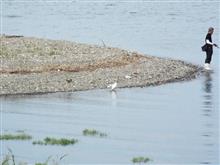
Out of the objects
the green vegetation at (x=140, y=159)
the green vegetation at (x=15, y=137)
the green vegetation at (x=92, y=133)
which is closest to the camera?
the green vegetation at (x=140, y=159)

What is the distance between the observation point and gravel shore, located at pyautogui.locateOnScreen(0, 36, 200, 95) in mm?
22406

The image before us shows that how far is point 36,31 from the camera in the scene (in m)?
46.1

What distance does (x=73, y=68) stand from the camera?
25812 mm

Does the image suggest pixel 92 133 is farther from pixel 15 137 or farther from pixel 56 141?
pixel 15 137

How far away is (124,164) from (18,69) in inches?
498

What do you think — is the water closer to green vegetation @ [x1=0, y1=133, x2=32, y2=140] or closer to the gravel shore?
green vegetation @ [x1=0, y1=133, x2=32, y2=140]

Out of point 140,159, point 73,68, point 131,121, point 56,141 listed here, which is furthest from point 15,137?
point 73,68

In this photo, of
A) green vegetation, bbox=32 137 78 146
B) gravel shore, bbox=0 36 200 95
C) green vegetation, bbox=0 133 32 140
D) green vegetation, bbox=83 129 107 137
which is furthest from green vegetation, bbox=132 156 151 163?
gravel shore, bbox=0 36 200 95

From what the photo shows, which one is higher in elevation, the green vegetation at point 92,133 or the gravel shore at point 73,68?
the gravel shore at point 73,68

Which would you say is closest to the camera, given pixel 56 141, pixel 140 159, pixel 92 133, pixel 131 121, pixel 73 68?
pixel 140 159

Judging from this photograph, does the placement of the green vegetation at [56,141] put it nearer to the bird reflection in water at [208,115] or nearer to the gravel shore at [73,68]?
the bird reflection in water at [208,115]

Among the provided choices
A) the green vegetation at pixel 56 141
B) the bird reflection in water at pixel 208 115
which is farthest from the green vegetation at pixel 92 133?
the bird reflection in water at pixel 208 115

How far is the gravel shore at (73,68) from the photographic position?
22.4 meters

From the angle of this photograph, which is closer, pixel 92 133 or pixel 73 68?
pixel 92 133
